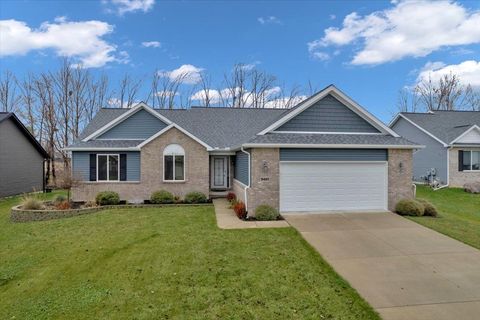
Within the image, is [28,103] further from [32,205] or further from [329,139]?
[329,139]

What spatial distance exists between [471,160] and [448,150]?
6.92 ft

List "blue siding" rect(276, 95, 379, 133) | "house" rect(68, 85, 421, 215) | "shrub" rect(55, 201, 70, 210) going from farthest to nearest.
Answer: "shrub" rect(55, 201, 70, 210), "blue siding" rect(276, 95, 379, 133), "house" rect(68, 85, 421, 215)

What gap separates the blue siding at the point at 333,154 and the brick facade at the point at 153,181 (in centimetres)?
605

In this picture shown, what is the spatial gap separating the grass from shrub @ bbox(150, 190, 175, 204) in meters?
4.73

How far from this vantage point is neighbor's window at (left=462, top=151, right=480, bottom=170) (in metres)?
22.0

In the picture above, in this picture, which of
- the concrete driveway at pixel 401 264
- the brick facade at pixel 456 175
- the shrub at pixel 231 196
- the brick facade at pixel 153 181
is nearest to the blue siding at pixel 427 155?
the brick facade at pixel 456 175

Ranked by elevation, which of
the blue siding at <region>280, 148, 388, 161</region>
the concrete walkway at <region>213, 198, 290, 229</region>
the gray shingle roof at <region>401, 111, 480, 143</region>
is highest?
the gray shingle roof at <region>401, 111, 480, 143</region>

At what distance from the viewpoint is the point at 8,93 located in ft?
99.8

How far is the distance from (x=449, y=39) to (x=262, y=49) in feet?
53.1

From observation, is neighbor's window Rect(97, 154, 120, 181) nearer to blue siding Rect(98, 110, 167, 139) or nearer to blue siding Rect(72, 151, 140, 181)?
blue siding Rect(72, 151, 140, 181)

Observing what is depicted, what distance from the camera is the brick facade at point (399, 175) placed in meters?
12.9

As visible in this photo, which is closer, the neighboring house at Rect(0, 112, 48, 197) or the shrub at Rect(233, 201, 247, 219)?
the shrub at Rect(233, 201, 247, 219)

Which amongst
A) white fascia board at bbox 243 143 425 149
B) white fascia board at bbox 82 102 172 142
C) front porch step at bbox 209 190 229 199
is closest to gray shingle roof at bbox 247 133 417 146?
white fascia board at bbox 243 143 425 149

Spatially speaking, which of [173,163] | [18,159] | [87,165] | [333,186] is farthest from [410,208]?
[18,159]
